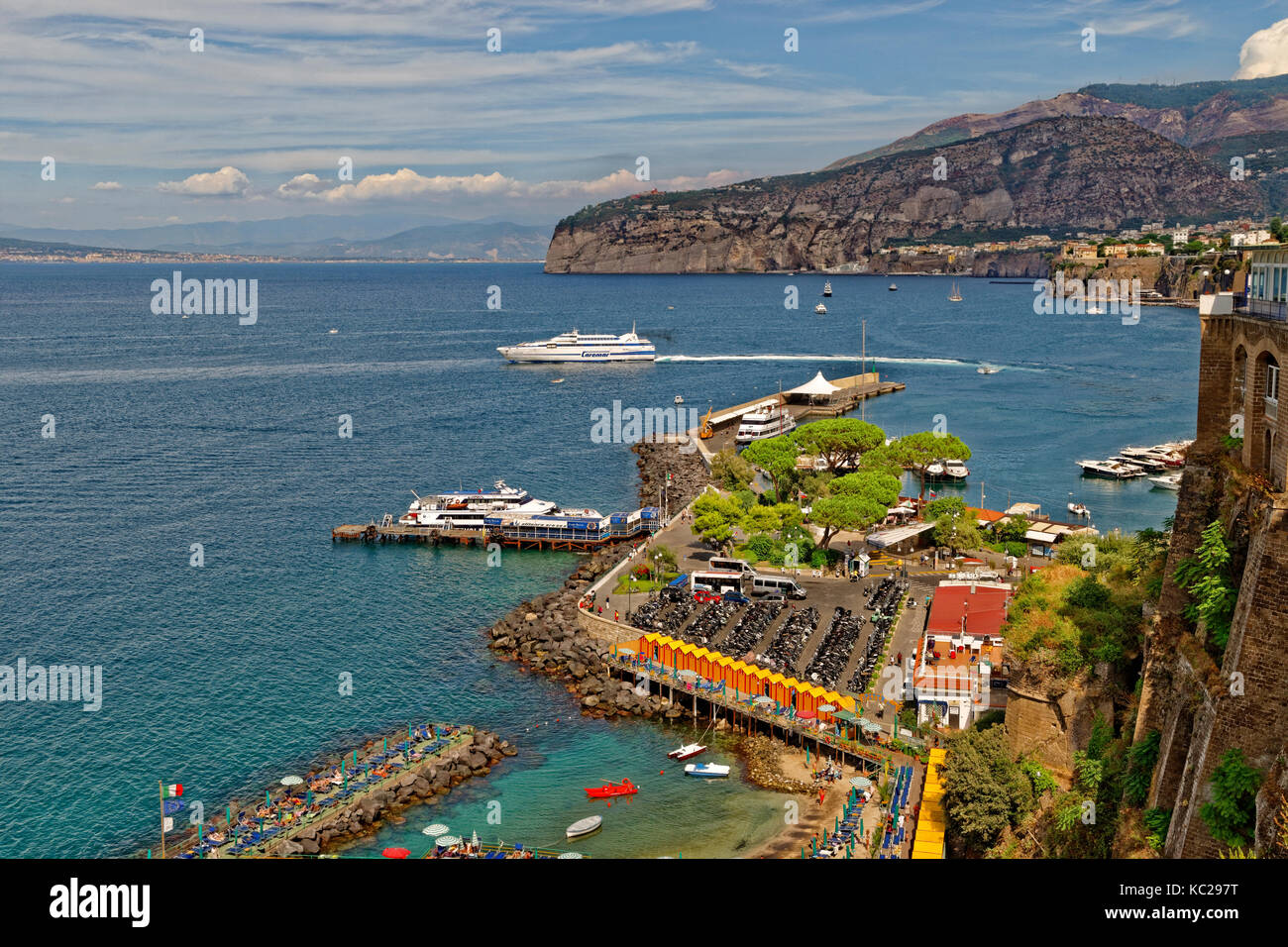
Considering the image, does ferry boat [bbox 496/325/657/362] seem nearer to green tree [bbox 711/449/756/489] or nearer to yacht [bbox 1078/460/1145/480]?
yacht [bbox 1078/460/1145/480]

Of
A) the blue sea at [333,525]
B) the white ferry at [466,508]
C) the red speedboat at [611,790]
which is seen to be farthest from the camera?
the white ferry at [466,508]

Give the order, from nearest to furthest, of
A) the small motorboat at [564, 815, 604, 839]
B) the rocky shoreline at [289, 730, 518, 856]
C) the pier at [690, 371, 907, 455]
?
the rocky shoreline at [289, 730, 518, 856] → the small motorboat at [564, 815, 604, 839] → the pier at [690, 371, 907, 455]

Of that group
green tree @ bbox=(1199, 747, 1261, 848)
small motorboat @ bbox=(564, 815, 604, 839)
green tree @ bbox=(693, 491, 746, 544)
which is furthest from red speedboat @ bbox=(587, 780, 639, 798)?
green tree @ bbox=(693, 491, 746, 544)

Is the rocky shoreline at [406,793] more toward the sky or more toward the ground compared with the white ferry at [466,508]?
more toward the ground

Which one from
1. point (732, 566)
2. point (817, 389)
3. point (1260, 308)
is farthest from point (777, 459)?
point (817, 389)

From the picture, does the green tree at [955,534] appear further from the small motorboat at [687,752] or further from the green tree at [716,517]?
the small motorboat at [687,752]

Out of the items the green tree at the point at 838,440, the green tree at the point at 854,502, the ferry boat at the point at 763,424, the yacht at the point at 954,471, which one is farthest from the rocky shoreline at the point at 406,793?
the ferry boat at the point at 763,424

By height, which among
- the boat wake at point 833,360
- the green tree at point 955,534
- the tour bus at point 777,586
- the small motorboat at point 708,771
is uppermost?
the boat wake at point 833,360
